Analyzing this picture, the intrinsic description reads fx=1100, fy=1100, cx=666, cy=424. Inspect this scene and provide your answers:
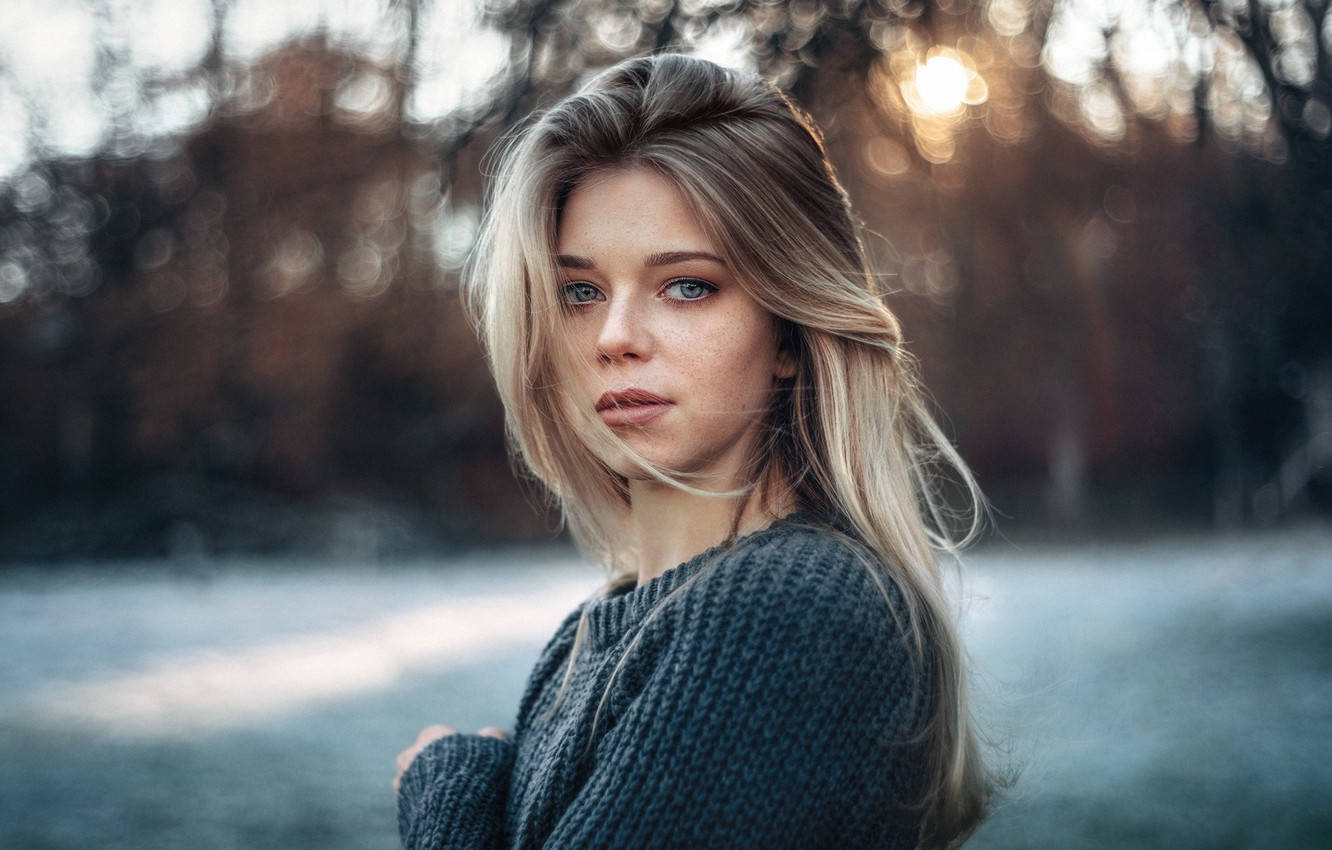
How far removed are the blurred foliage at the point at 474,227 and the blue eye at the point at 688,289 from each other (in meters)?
0.79

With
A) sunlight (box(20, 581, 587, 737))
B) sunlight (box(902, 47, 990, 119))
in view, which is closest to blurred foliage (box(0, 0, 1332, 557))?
sunlight (box(902, 47, 990, 119))

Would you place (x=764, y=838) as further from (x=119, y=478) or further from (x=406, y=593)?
(x=119, y=478)

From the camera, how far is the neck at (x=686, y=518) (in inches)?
59.9

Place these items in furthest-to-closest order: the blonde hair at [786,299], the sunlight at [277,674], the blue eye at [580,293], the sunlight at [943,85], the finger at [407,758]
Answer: the sunlight at [277,674] → the sunlight at [943,85] → the finger at [407,758] → the blue eye at [580,293] → the blonde hair at [786,299]

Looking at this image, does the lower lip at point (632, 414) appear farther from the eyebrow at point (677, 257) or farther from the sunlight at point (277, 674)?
the sunlight at point (277, 674)

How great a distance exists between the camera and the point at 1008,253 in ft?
9.96

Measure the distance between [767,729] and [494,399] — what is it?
1061 centimetres

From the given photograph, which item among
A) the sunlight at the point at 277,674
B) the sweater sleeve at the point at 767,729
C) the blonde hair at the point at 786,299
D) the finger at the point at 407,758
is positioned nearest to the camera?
the sweater sleeve at the point at 767,729

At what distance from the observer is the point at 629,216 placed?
144cm

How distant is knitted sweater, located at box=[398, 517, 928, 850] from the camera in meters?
1.17

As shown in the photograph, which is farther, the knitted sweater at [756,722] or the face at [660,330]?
the face at [660,330]

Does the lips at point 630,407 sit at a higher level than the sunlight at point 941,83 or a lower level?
lower

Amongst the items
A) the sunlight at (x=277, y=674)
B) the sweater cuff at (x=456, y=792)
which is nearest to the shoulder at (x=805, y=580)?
the sweater cuff at (x=456, y=792)

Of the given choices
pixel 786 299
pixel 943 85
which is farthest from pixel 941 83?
pixel 786 299
